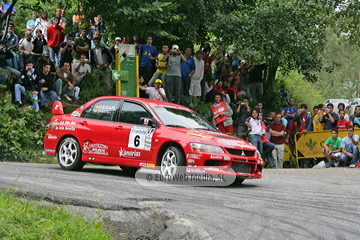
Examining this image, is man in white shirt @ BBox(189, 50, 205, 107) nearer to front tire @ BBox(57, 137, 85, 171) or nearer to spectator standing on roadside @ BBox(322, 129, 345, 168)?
spectator standing on roadside @ BBox(322, 129, 345, 168)

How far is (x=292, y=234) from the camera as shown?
6477mm

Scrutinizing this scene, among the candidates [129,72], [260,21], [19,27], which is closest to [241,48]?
[260,21]

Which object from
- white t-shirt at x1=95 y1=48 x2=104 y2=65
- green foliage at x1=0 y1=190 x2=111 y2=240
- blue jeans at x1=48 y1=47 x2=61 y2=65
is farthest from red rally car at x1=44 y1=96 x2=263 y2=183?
blue jeans at x1=48 y1=47 x2=61 y2=65

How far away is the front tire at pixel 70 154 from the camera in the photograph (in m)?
12.3

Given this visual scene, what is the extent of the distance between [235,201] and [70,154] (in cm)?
480

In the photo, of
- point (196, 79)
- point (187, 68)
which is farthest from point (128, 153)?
point (196, 79)

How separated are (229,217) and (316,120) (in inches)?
520

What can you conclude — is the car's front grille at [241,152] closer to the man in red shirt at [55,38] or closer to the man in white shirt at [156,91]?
the man in white shirt at [156,91]

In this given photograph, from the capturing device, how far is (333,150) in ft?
58.0

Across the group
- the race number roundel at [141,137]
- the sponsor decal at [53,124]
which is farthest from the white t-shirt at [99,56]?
the race number roundel at [141,137]

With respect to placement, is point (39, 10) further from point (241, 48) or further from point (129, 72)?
point (241, 48)

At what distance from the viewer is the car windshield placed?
37.9 feet

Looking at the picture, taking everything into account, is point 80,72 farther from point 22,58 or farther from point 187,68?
point 187,68

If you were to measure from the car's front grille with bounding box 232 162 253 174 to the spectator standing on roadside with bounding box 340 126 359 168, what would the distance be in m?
6.85
